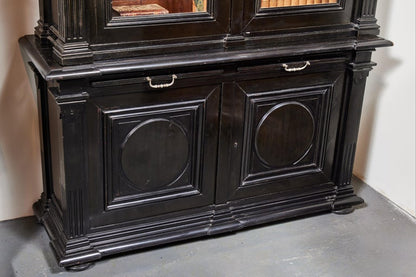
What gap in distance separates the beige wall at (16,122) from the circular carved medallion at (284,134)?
980 millimetres

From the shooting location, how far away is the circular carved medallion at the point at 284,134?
2711 mm

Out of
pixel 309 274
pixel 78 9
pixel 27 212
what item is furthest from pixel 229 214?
pixel 78 9

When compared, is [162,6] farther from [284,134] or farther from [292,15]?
[284,134]

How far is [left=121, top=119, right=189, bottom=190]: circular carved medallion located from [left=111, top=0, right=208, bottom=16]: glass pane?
1.36 feet

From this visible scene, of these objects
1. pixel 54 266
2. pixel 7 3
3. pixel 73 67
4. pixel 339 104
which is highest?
pixel 7 3

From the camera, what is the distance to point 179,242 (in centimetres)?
275

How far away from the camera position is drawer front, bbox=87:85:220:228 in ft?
7.98

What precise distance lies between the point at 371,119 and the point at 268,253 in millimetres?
978

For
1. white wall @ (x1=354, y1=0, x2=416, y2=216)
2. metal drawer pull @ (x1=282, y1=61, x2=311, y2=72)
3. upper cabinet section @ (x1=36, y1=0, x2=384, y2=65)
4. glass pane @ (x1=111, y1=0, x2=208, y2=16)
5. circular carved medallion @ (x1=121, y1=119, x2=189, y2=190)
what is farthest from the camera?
white wall @ (x1=354, y1=0, x2=416, y2=216)

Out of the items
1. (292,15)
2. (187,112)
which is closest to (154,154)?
(187,112)

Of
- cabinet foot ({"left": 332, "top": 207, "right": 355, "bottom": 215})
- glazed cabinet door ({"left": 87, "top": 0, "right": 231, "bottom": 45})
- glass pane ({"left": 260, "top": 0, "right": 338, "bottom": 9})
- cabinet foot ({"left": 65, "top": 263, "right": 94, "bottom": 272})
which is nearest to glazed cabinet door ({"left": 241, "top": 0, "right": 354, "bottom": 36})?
glass pane ({"left": 260, "top": 0, "right": 338, "bottom": 9})

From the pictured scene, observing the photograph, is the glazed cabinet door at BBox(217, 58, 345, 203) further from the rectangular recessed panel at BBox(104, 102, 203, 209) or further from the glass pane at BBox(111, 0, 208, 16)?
the glass pane at BBox(111, 0, 208, 16)

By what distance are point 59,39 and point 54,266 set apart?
91 cm

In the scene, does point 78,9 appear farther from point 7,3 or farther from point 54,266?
point 54,266
